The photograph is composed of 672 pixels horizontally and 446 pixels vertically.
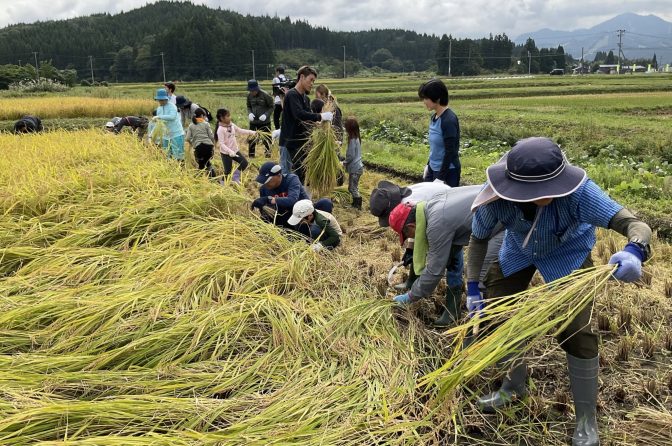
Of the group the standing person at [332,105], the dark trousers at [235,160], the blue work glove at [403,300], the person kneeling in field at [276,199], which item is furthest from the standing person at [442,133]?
the dark trousers at [235,160]

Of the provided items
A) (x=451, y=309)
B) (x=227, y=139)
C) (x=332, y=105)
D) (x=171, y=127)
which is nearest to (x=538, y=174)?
(x=451, y=309)

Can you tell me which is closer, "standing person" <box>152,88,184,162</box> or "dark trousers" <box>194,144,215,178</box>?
"dark trousers" <box>194,144,215,178</box>

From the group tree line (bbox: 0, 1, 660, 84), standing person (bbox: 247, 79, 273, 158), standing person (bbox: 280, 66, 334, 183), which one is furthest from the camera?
tree line (bbox: 0, 1, 660, 84)

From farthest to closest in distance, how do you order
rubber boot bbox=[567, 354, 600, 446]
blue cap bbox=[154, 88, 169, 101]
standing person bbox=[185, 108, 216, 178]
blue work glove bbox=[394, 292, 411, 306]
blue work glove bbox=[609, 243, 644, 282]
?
blue cap bbox=[154, 88, 169, 101]
standing person bbox=[185, 108, 216, 178]
blue work glove bbox=[394, 292, 411, 306]
rubber boot bbox=[567, 354, 600, 446]
blue work glove bbox=[609, 243, 644, 282]

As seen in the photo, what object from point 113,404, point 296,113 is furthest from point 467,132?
point 113,404

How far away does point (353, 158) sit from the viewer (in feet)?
18.7

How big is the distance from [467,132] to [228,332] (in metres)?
9.85

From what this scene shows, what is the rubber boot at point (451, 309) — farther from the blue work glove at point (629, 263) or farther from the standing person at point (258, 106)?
the standing person at point (258, 106)

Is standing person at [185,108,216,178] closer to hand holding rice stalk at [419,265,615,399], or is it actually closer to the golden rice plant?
hand holding rice stalk at [419,265,615,399]

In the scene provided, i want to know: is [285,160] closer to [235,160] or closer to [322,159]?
[322,159]

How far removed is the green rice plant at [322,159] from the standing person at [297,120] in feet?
0.26

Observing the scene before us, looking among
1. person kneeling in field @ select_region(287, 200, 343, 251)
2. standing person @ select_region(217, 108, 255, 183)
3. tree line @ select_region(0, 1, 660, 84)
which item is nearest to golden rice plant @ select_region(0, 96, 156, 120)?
standing person @ select_region(217, 108, 255, 183)

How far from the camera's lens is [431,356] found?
2.58 m

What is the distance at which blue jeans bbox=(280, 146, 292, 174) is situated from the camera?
5438mm
